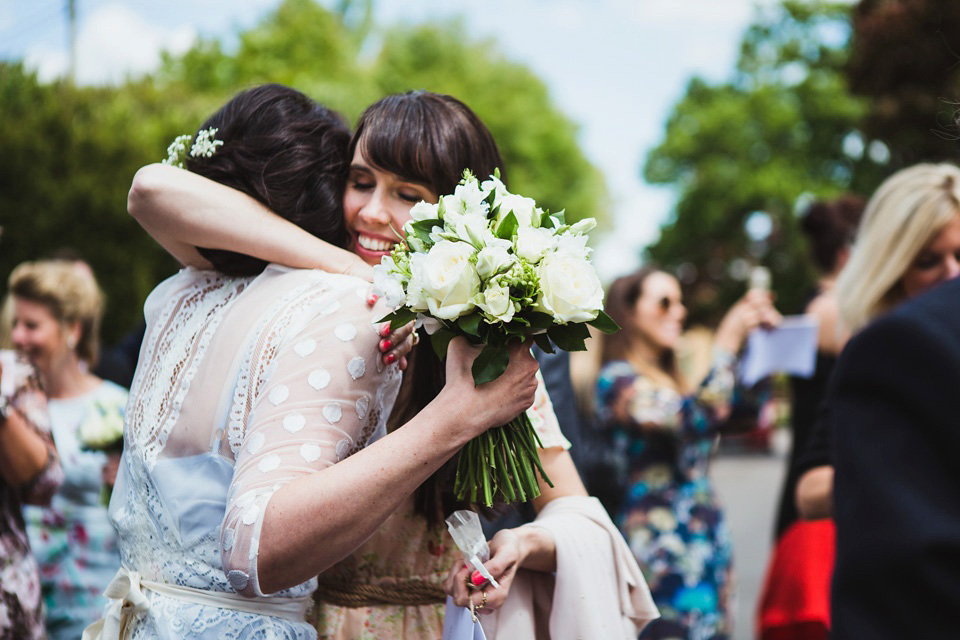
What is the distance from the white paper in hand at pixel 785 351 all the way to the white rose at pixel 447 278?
10.3 ft

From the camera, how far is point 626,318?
5.49 metres

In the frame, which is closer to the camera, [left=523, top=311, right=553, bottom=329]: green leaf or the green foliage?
[left=523, top=311, right=553, bottom=329]: green leaf

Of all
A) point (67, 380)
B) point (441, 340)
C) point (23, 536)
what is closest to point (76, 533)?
point (67, 380)

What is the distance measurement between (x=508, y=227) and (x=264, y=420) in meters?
0.62

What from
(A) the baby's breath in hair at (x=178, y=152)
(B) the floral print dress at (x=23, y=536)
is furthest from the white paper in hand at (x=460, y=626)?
(B) the floral print dress at (x=23, y=536)

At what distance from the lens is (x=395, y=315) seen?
1.90m

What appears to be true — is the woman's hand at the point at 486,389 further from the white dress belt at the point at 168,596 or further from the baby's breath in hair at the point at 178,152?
the baby's breath in hair at the point at 178,152

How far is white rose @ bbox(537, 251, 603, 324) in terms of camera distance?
6.07 feet

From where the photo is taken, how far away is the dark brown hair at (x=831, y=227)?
5.30 meters

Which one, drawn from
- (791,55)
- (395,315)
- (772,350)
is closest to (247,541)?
(395,315)

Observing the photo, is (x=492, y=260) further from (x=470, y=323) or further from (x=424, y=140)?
(x=424, y=140)

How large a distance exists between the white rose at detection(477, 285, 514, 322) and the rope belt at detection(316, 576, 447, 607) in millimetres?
869

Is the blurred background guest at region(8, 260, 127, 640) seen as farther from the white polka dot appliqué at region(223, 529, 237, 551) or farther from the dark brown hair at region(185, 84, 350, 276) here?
the white polka dot appliqué at region(223, 529, 237, 551)

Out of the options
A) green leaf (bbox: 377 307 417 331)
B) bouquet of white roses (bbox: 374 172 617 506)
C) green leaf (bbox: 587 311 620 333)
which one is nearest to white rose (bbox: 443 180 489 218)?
bouquet of white roses (bbox: 374 172 617 506)
